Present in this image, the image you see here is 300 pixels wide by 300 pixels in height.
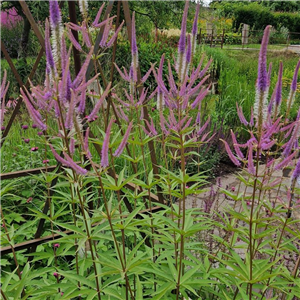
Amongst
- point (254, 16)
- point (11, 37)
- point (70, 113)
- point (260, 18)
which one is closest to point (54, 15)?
point (70, 113)

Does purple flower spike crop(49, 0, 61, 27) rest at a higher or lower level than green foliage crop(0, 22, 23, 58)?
higher

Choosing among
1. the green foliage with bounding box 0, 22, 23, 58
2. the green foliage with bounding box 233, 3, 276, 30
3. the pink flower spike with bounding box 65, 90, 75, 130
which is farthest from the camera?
the green foliage with bounding box 233, 3, 276, 30

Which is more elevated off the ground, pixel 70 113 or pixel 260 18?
pixel 260 18

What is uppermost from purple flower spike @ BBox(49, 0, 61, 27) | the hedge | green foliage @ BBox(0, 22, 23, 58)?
the hedge

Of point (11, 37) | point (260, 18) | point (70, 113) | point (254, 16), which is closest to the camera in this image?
point (70, 113)

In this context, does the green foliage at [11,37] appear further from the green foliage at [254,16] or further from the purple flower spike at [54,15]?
the green foliage at [254,16]

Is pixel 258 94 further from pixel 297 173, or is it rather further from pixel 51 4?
pixel 51 4

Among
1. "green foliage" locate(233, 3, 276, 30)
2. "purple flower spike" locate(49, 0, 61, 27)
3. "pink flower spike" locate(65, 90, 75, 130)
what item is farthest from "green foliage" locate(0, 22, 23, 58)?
"green foliage" locate(233, 3, 276, 30)

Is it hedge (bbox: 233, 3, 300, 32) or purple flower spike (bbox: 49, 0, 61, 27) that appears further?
hedge (bbox: 233, 3, 300, 32)

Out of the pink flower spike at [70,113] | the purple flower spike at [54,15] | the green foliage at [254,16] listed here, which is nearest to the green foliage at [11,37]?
the purple flower spike at [54,15]

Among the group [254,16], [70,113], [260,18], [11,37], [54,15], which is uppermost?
[254,16]

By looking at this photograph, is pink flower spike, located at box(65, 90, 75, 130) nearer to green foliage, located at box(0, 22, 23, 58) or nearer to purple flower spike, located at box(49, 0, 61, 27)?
purple flower spike, located at box(49, 0, 61, 27)

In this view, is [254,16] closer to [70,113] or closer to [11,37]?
[11,37]

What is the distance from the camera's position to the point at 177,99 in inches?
57.6
